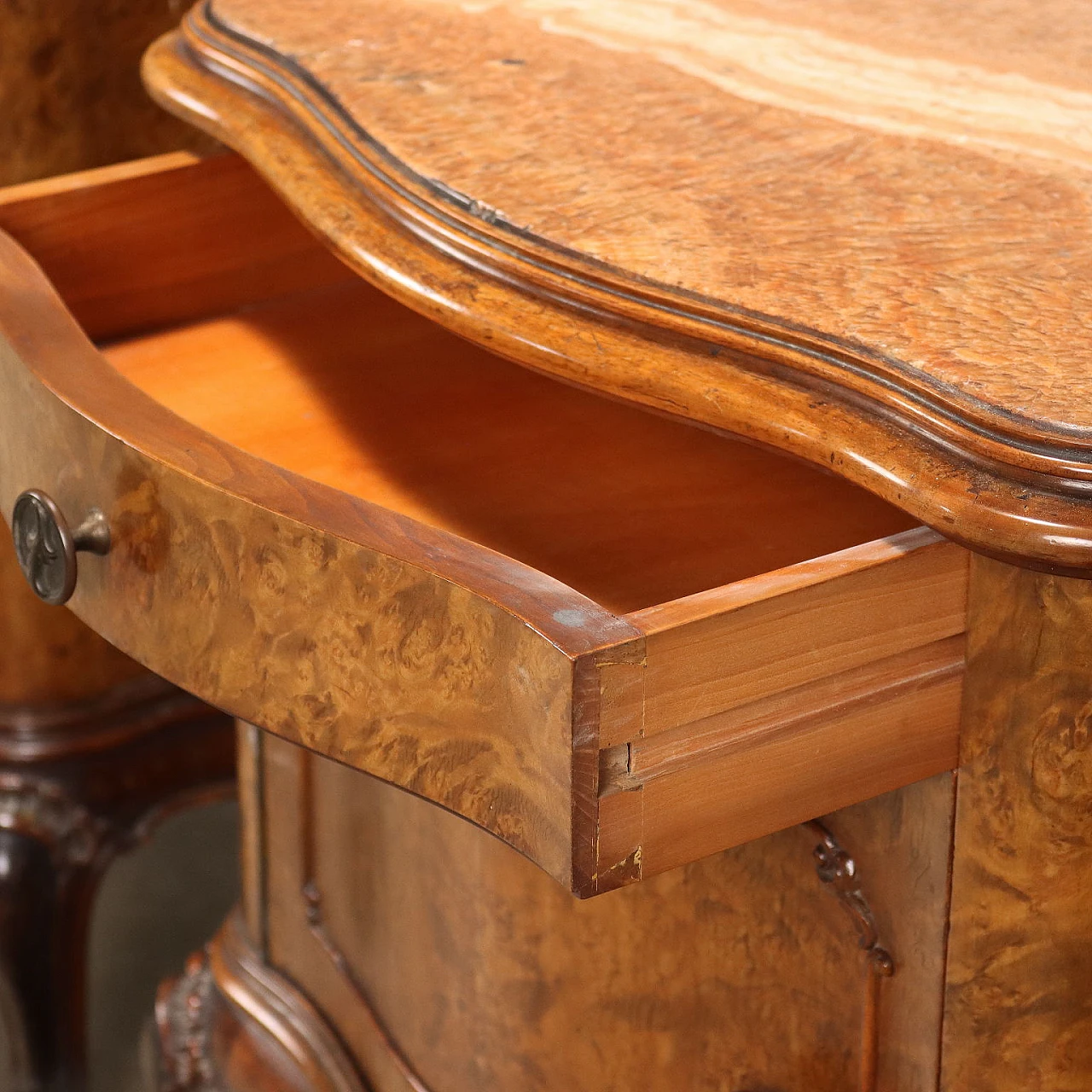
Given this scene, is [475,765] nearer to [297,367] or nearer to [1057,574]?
[1057,574]

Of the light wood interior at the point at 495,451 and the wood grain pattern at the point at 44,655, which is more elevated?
the light wood interior at the point at 495,451

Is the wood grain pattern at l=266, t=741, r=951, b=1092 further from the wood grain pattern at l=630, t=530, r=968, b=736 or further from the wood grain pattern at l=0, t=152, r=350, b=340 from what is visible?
the wood grain pattern at l=0, t=152, r=350, b=340

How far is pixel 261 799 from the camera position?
102 cm

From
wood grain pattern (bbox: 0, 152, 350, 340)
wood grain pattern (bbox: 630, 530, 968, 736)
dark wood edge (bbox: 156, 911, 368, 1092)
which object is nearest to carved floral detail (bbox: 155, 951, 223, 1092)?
dark wood edge (bbox: 156, 911, 368, 1092)

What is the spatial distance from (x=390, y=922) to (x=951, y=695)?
1.50 ft

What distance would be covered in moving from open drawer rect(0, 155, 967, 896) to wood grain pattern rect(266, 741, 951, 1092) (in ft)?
0.26

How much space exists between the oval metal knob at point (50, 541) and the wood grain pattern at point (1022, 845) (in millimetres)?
296

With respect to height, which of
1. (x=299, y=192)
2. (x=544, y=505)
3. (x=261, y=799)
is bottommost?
(x=261, y=799)

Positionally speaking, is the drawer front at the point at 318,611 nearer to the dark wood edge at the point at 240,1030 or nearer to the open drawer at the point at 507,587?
the open drawer at the point at 507,587

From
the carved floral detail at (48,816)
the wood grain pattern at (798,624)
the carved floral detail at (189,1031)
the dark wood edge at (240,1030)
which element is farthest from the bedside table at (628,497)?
the carved floral detail at (48,816)

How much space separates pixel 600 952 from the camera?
2.49ft

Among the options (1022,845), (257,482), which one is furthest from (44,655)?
(1022,845)

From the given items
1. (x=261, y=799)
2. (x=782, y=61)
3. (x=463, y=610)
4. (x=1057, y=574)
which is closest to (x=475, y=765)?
(x=463, y=610)

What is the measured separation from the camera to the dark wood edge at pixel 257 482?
1.53 ft
